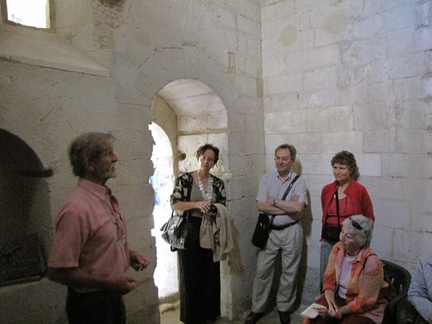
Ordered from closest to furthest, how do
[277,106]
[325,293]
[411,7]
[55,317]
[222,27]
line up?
[55,317]
[325,293]
[411,7]
[222,27]
[277,106]

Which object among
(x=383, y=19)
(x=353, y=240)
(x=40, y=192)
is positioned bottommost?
(x=353, y=240)

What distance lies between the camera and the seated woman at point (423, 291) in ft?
6.88

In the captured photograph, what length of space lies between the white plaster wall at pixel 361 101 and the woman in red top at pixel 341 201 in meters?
0.32

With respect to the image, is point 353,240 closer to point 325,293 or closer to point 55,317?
point 325,293

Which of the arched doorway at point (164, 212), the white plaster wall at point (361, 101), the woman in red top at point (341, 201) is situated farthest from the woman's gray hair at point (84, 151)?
the white plaster wall at point (361, 101)

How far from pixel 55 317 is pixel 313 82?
10.6ft

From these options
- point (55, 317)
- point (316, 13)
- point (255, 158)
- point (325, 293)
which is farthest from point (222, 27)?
point (55, 317)

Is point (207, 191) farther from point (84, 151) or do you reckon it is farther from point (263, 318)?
point (84, 151)

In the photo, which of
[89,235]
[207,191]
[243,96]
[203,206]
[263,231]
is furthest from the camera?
[243,96]

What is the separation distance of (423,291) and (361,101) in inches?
74.6

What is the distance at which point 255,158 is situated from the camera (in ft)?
13.3

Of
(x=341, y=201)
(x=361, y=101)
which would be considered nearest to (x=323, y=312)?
(x=341, y=201)

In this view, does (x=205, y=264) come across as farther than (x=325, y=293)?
Yes

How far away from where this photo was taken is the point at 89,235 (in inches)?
62.1
